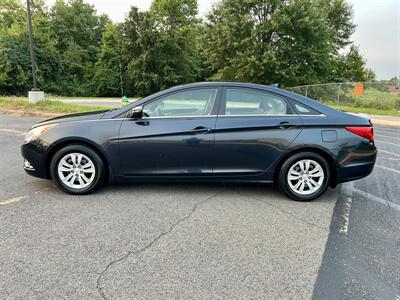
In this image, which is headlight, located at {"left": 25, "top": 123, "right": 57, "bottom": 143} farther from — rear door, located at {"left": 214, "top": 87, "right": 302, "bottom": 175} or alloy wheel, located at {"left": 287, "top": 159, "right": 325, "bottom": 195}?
alloy wheel, located at {"left": 287, "top": 159, "right": 325, "bottom": 195}

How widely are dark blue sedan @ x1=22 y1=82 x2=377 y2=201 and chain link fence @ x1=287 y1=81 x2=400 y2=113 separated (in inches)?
674

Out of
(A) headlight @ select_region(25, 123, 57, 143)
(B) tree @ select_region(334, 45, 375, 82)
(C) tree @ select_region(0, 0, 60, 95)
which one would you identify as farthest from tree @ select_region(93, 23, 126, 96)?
(A) headlight @ select_region(25, 123, 57, 143)

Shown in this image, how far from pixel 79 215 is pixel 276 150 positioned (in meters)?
2.48

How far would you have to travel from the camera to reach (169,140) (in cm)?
415

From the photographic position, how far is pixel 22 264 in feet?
8.75

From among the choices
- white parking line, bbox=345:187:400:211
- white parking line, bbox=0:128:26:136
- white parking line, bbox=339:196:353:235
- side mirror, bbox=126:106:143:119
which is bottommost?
white parking line, bbox=339:196:353:235

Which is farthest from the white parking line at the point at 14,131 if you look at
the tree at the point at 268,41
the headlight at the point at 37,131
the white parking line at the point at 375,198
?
the tree at the point at 268,41

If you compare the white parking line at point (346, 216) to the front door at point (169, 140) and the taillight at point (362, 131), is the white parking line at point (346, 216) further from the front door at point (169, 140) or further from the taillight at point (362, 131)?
the front door at point (169, 140)

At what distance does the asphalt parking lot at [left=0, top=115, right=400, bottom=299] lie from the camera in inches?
96.4

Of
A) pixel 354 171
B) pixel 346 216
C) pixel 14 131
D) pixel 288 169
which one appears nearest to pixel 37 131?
pixel 288 169

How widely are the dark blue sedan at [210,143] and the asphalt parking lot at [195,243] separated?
285 millimetres

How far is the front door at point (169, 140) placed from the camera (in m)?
4.15

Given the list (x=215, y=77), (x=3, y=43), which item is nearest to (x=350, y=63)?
(x=215, y=77)

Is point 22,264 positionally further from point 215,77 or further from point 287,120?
point 215,77
